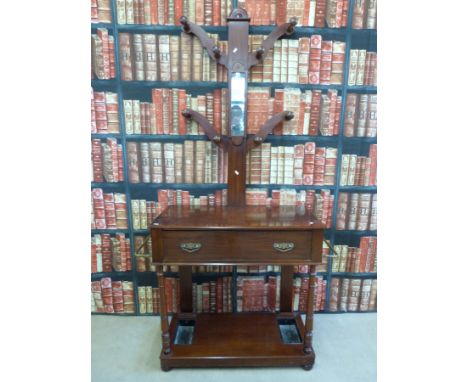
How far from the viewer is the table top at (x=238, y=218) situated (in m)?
1.12

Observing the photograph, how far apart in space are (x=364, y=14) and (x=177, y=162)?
4.24 ft

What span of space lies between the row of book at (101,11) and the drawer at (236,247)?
118 cm

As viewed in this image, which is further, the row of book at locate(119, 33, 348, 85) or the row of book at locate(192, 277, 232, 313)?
the row of book at locate(192, 277, 232, 313)

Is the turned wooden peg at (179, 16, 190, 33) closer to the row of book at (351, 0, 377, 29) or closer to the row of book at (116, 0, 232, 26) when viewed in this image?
the row of book at (116, 0, 232, 26)

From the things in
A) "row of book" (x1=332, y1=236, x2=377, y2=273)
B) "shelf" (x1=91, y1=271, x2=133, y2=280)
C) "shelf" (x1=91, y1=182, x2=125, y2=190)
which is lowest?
"shelf" (x1=91, y1=271, x2=133, y2=280)

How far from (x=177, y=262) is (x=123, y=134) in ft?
2.69

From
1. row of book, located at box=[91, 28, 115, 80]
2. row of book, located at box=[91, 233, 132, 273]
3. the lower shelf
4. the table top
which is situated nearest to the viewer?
the table top

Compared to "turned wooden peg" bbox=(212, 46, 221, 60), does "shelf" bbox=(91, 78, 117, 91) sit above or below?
below

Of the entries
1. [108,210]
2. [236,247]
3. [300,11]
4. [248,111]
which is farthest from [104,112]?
[300,11]

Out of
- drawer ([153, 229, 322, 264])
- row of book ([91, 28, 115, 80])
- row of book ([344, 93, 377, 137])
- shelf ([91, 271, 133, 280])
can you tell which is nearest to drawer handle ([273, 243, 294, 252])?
drawer ([153, 229, 322, 264])

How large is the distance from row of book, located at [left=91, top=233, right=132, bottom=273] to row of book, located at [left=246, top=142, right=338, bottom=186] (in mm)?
872

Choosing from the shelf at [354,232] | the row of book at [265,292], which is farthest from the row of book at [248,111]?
the row of book at [265,292]

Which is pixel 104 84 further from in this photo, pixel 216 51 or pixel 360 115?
pixel 360 115

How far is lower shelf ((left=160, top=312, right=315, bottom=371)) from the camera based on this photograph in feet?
4.22
